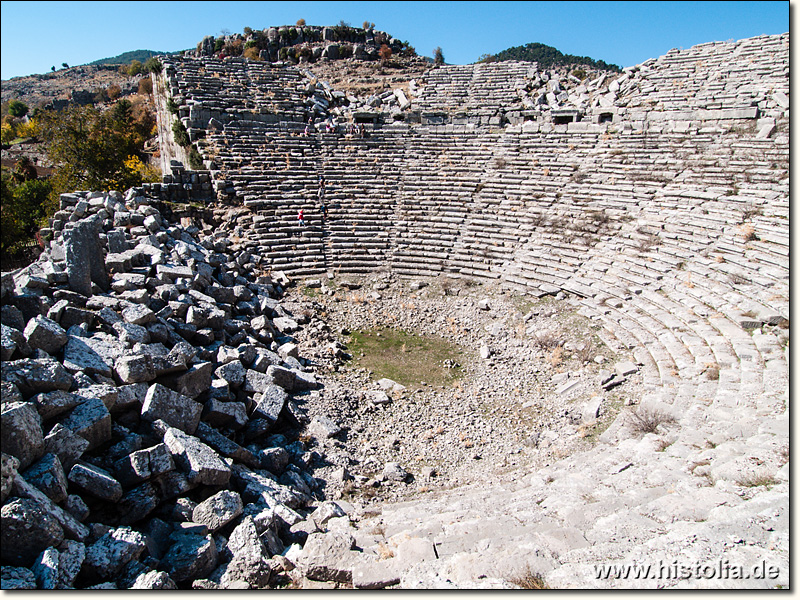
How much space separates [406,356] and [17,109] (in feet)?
235

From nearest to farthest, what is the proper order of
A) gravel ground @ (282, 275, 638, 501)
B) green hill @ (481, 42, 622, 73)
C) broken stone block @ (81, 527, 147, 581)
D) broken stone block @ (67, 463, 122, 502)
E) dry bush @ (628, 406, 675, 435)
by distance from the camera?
1. broken stone block @ (81, 527, 147, 581)
2. broken stone block @ (67, 463, 122, 502)
3. dry bush @ (628, 406, 675, 435)
4. gravel ground @ (282, 275, 638, 501)
5. green hill @ (481, 42, 622, 73)

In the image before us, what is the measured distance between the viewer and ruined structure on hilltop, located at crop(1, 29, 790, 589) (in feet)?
13.9

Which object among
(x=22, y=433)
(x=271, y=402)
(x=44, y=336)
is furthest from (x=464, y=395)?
(x=22, y=433)

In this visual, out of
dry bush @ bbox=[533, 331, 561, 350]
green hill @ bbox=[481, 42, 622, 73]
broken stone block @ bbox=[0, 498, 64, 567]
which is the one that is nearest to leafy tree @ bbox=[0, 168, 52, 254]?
dry bush @ bbox=[533, 331, 561, 350]

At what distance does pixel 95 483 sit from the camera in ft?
14.8

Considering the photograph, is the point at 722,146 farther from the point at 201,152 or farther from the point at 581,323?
the point at 201,152

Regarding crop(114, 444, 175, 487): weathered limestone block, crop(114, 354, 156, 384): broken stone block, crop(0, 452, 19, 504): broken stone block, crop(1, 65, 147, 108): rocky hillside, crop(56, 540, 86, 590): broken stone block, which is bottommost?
crop(56, 540, 86, 590): broken stone block

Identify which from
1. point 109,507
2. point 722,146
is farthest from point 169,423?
point 722,146

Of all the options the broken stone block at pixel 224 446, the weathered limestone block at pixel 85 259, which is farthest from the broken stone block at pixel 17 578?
the weathered limestone block at pixel 85 259

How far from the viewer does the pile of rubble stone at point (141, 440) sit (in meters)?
3.99

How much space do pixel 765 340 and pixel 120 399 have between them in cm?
959

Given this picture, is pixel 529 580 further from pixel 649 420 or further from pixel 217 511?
pixel 649 420

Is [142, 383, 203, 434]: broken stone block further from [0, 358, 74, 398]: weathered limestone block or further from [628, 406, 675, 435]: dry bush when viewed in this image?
[628, 406, 675, 435]: dry bush

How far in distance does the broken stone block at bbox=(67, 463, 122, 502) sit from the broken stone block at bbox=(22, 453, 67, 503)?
0.15m
